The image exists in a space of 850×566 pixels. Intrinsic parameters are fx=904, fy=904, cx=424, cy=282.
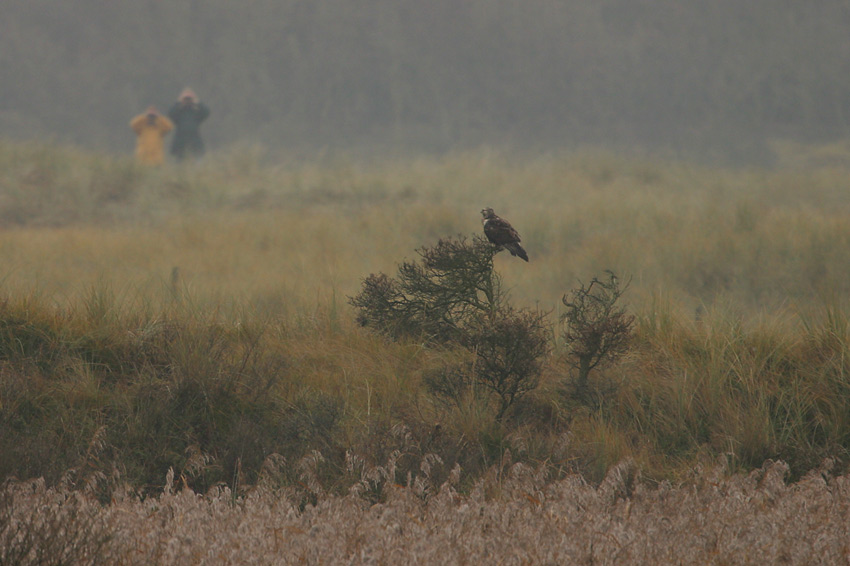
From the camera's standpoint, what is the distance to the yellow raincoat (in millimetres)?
19688

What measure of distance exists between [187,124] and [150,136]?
1.31 meters

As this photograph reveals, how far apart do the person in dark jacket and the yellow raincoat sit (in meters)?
A: 0.42

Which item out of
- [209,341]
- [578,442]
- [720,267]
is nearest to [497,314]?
[578,442]

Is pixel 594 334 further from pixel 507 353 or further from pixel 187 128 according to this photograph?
pixel 187 128

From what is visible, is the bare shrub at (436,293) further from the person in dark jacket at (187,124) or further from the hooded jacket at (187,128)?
the hooded jacket at (187,128)

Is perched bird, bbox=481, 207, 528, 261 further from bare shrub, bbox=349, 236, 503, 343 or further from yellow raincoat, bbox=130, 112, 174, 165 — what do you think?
yellow raincoat, bbox=130, 112, 174, 165

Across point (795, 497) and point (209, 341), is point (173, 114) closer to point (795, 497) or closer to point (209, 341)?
point (209, 341)

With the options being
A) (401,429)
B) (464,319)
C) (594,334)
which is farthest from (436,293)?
(401,429)

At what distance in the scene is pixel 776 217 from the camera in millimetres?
12977

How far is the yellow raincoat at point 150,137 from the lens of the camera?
1969 cm

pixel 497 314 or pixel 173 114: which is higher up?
pixel 173 114

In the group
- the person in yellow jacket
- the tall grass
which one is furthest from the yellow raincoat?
the tall grass

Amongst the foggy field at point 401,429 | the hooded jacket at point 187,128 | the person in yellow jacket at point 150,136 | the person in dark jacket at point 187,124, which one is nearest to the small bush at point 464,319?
the foggy field at point 401,429

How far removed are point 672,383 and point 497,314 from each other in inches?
41.4
